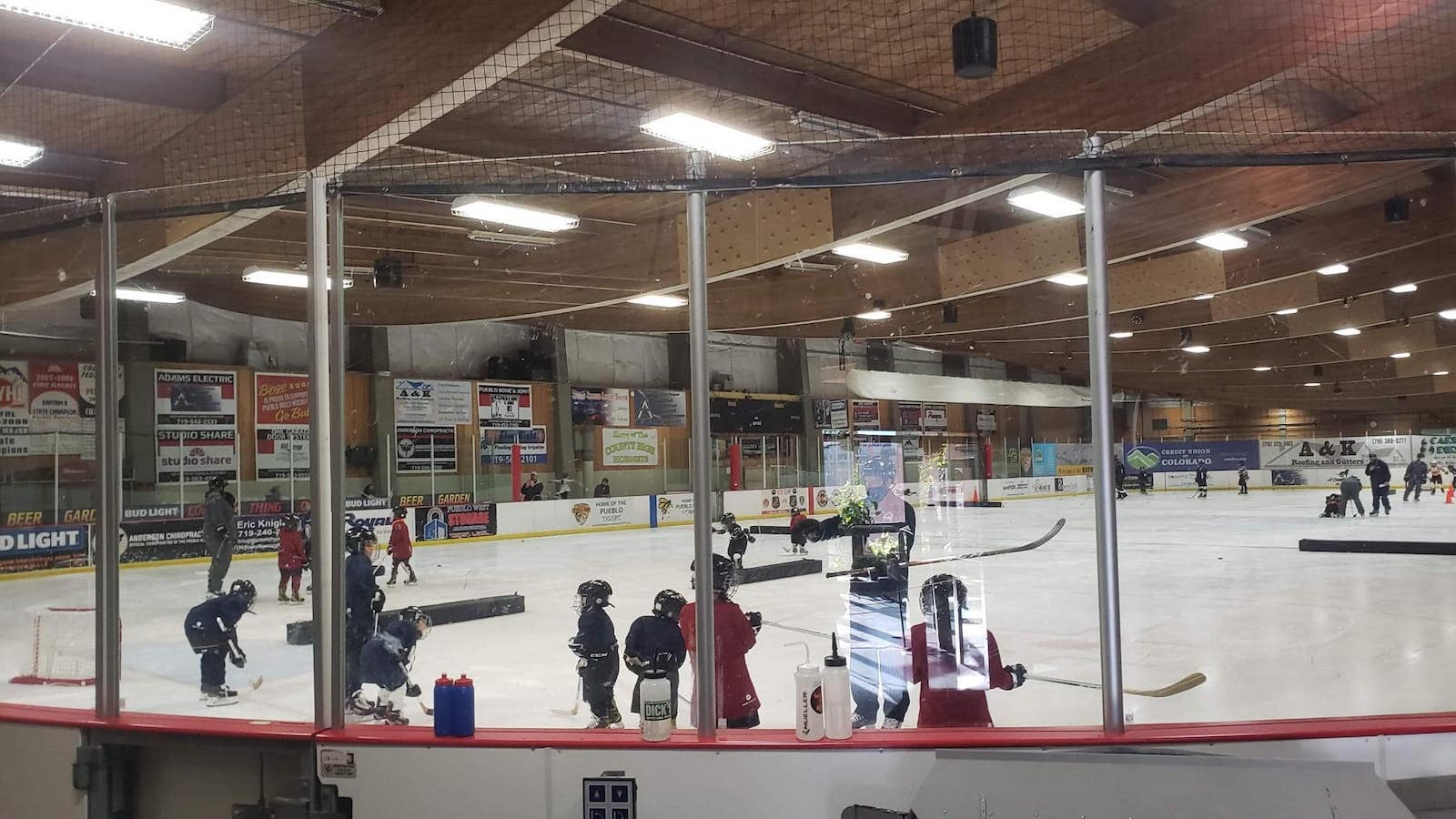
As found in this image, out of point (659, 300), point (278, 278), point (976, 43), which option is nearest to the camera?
point (659, 300)

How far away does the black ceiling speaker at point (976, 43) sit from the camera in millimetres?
3672

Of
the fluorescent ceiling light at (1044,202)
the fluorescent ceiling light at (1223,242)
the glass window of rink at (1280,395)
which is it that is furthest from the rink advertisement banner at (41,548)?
the fluorescent ceiling light at (1223,242)

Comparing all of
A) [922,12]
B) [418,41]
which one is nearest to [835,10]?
[922,12]

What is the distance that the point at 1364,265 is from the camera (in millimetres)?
4574

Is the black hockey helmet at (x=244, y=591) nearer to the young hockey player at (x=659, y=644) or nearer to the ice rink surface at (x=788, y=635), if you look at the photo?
the ice rink surface at (x=788, y=635)

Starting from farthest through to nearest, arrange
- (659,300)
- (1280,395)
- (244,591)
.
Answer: (1280,395) → (244,591) → (659,300)

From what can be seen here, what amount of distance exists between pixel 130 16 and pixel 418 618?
2.49m

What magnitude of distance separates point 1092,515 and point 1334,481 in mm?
3930

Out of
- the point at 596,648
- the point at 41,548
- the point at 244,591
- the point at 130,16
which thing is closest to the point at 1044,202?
the point at 596,648

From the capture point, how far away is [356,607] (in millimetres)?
3053

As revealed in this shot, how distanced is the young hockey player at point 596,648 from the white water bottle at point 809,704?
71cm

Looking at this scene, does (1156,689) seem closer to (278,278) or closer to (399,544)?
(399,544)

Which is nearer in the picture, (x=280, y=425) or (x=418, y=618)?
(x=280, y=425)

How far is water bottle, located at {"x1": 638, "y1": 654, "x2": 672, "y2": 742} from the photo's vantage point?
286cm
